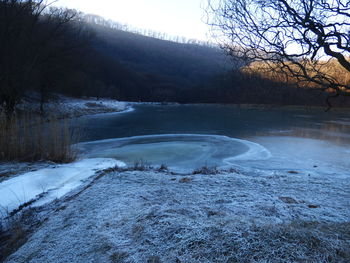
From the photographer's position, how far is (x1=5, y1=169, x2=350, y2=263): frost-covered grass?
207 cm

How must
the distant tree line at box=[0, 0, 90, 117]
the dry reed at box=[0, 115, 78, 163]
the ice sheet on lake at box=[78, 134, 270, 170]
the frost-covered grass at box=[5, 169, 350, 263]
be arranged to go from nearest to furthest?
the frost-covered grass at box=[5, 169, 350, 263], the dry reed at box=[0, 115, 78, 163], the distant tree line at box=[0, 0, 90, 117], the ice sheet on lake at box=[78, 134, 270, 170]

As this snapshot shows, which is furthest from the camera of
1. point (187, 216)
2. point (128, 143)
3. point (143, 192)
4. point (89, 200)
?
point (128, 143)

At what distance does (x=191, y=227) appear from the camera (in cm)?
240

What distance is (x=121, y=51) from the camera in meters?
126

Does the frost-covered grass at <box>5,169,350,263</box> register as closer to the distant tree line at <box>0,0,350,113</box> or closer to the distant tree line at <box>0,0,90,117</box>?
the distant tree line at <box>0,0,350,113</box>

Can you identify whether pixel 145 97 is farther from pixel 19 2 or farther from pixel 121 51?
pixel 19 2

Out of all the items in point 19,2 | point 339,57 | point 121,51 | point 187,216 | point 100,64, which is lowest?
point 187,216

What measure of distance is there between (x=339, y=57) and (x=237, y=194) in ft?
6.84

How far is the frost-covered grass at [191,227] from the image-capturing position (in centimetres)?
207

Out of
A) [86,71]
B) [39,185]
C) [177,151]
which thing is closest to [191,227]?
[39,185]

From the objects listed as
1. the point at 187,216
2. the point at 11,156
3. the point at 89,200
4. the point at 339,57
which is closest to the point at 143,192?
the point at 89,200

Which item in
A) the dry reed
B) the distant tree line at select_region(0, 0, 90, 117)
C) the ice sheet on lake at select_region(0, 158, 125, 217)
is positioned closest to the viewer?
the ice sheet on lake at select_region(0, 158, 125, 217)

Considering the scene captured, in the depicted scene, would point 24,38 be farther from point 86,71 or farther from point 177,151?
point 86,71

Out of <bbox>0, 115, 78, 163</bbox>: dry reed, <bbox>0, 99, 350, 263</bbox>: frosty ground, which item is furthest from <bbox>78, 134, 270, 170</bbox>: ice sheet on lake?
<bbox>0, 99, 350, 263</bbox>: frosty ground
